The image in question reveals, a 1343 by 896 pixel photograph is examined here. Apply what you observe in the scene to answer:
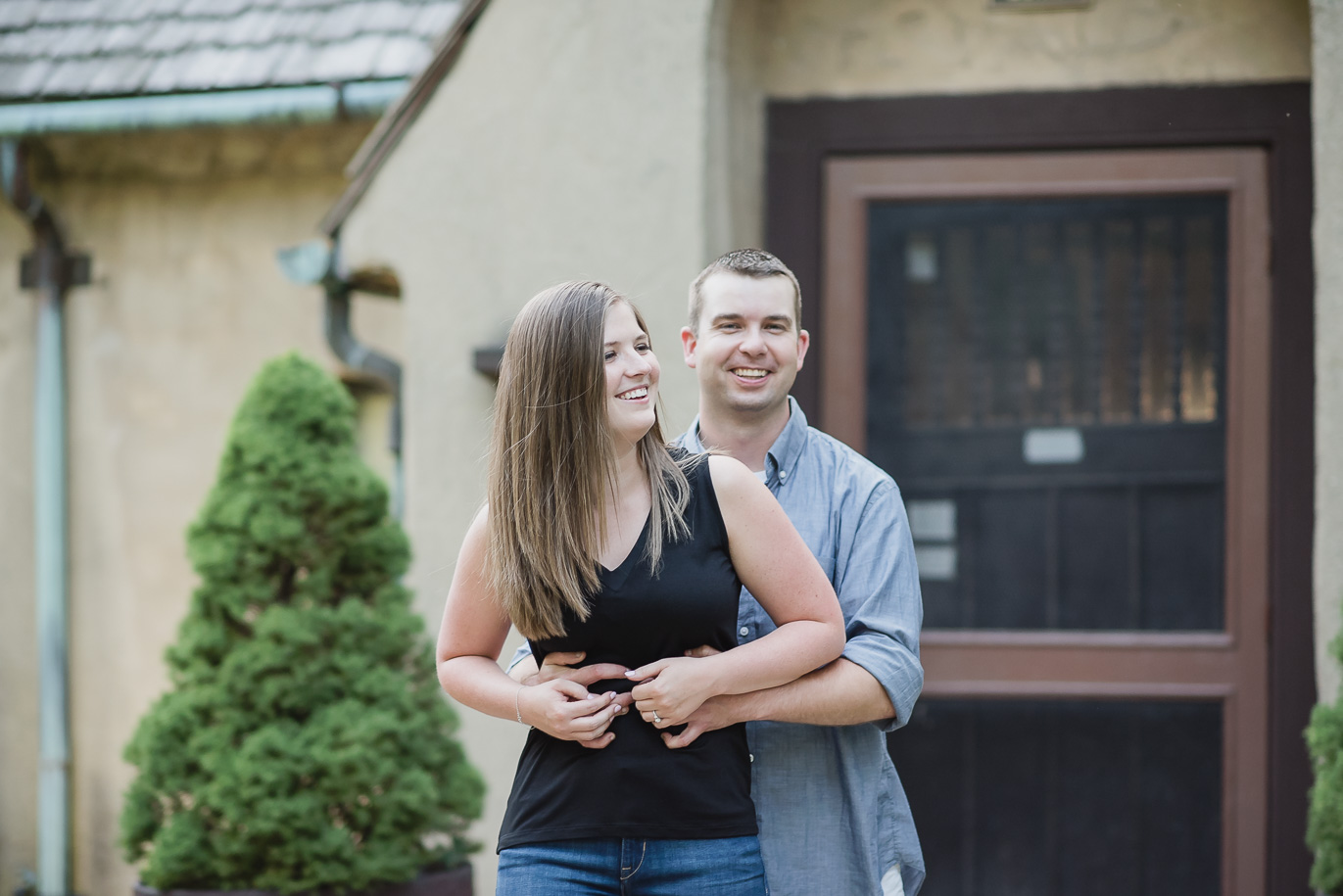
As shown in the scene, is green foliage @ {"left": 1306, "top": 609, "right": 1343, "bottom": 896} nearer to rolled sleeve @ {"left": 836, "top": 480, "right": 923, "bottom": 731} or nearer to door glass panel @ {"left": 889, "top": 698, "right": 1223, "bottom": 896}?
door glass panel @ {"left": 889, "top": 698, "right": 1223, "bottom": 896}

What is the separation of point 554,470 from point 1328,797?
2.38 meters

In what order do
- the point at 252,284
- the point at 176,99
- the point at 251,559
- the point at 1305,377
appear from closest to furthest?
the point at 251,559, the point at 1305,377, the point at 176,99, the point at 252,284

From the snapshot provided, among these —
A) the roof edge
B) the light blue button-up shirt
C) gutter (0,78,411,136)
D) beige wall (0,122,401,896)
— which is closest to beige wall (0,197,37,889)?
beige wall (0,122,401,896)

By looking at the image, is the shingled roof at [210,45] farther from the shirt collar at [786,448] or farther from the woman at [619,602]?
the woman at [619,602]

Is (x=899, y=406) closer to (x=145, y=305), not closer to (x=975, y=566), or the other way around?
(x=975, y=566)

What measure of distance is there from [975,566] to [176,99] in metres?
3.63

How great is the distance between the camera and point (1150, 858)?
4.06 m

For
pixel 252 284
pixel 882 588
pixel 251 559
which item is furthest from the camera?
pixel 252 284

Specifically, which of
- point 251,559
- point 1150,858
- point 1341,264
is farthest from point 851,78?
point 1150,858

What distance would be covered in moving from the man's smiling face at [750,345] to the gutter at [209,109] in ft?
9.84

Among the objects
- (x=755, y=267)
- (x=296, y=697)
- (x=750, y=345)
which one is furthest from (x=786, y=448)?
(x=296, y=697)

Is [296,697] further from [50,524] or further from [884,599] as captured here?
[50,524]

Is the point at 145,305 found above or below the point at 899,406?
above

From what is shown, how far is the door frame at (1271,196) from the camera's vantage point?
3.91m
